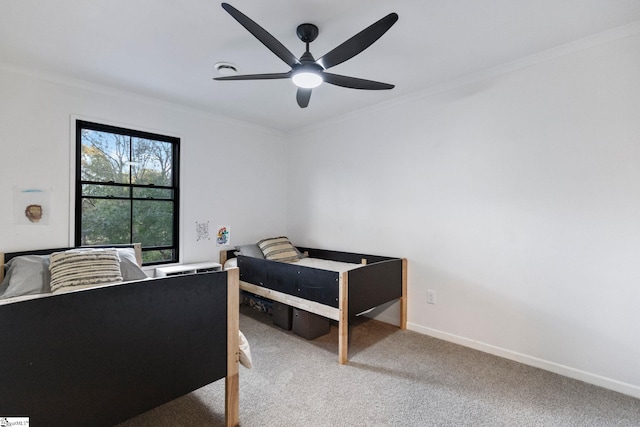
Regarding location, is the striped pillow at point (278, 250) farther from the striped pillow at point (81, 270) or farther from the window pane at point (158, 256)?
the striped pillow at point (81, 270)

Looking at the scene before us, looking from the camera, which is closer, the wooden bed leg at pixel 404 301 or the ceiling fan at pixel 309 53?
the ceiling fan at pixel 309 53

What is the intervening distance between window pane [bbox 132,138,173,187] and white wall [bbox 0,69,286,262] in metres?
0.15

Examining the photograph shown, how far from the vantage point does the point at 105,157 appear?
2.99 m

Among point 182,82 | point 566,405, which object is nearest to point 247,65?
point 182,82

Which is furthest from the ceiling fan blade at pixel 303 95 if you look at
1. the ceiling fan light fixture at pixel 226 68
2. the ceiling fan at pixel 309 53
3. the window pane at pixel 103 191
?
the window pane at pixel 103 191

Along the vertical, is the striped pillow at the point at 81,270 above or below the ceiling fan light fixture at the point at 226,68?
below

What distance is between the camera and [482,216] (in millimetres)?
2609

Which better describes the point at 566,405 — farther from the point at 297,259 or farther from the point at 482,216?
the point at 297,259

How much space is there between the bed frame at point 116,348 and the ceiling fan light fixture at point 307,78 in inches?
48.0

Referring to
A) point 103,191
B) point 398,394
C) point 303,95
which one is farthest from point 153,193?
point 398,394

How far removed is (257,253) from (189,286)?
2106mm

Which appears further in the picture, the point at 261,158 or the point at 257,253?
the point at 261,158

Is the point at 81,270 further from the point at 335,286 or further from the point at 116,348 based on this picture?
the point at 335,286

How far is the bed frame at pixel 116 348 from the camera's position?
1114 millimetres
